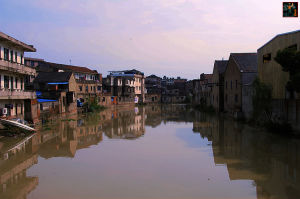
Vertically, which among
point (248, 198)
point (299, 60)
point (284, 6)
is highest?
point (284, 6)

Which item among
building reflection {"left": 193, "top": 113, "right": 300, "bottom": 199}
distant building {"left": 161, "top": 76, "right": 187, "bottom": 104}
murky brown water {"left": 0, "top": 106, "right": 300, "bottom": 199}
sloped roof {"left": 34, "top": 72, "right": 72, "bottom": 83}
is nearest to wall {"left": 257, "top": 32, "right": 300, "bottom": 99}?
building reflection {"left": 193, "top": 113, "right": 300, "bottom": 199}

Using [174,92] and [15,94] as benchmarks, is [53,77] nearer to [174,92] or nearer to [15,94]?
[15,94]

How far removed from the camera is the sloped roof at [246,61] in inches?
1192

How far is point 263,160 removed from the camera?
499 inches

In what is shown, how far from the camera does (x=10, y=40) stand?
67.0 feet

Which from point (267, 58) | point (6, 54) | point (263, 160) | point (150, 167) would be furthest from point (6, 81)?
point (267, 58)

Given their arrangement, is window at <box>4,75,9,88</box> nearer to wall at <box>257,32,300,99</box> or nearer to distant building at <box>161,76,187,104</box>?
wall at <box>257,32,300,99</box>

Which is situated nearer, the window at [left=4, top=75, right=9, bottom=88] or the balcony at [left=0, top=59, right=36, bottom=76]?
the balcony at [left=0, top=59, right=36, bottom=76]

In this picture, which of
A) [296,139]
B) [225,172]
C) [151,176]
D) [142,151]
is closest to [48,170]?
[151,176]

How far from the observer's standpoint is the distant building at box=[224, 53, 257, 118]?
27944 millimetres

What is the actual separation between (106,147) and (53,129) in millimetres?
8530

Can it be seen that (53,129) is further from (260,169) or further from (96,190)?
(260,169)

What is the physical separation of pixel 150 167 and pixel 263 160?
5.19 m

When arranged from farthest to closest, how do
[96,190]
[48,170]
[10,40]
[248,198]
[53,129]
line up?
1. [53,129]
2. [10,40]
3. [48,170]
4. [96,190]
5. [248,198]
